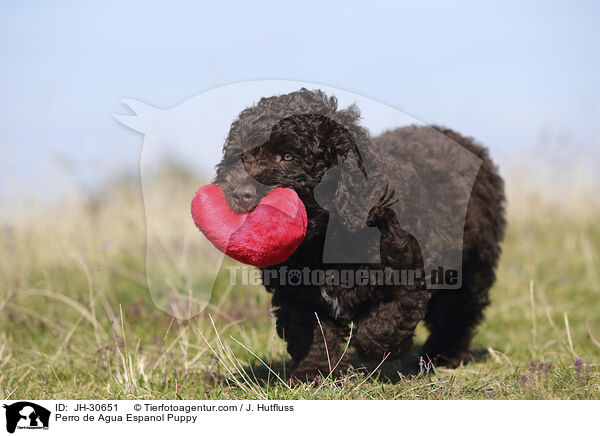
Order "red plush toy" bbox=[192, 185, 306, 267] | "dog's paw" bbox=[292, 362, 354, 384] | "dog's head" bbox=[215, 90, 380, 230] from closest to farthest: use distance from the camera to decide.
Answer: "red plush toy" bbox=[192, 185, 306, 267] < "dog's head" bbox=[215, 90, 380, 230] < "dog's paw" bbox=[292, 362, 354, 384]

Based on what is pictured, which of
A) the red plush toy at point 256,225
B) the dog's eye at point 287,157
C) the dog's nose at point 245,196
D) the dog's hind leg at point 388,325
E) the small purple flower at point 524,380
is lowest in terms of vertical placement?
the small purple flower at point 524,380

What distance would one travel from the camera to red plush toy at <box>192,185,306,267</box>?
290 cm

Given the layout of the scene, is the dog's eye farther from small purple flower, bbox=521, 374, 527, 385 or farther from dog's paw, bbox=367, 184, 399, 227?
small purple flower, bbox=521, 374, 527, 385

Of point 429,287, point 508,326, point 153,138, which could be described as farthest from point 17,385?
point 508,326

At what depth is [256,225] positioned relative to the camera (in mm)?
2900

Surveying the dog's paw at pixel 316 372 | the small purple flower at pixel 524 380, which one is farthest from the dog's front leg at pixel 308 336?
the small purple flower at pixel 524 380

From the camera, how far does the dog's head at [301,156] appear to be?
122 inches

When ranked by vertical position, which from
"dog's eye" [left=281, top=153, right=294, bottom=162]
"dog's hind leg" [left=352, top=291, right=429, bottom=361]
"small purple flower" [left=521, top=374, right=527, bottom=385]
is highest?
"dog's eye" [left=281, top=153, right=294, bottom=162]

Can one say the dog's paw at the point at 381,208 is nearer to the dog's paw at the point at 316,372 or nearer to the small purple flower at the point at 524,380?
the dog's paw at the point at 316,372

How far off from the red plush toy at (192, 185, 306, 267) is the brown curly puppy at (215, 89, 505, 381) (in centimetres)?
Answer: 9

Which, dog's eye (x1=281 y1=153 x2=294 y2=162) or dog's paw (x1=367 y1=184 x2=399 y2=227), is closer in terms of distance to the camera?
dog's eye (x1=281 y1=153 x2=294 y2=162)

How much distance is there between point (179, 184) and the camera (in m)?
8.45
